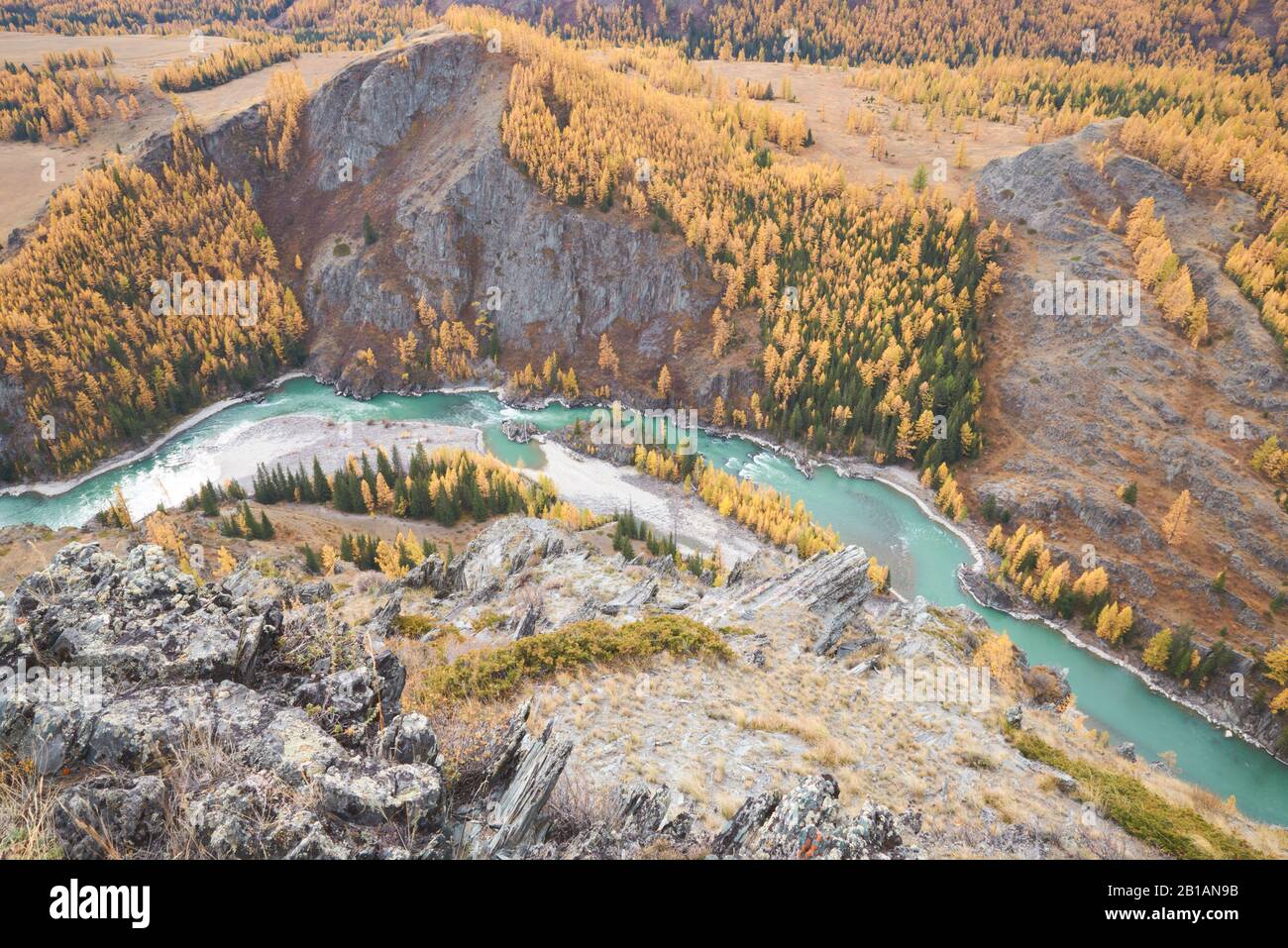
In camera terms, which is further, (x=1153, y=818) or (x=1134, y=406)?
(x=1134, y=406)

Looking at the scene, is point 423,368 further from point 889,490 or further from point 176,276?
point 889,490

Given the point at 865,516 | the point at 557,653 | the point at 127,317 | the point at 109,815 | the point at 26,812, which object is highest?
the point at 26,812

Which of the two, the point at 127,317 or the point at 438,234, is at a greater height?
the point at 438,234

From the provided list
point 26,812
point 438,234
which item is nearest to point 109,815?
point 26,812

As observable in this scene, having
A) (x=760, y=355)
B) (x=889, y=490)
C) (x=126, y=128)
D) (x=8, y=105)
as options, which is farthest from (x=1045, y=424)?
(x=8, y=105)

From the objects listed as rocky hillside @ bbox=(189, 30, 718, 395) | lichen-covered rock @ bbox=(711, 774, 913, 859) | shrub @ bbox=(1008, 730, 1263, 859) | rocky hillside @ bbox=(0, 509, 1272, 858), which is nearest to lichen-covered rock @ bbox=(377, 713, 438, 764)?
rocky hillside @ bbox=(0, 509, 1272, 858)

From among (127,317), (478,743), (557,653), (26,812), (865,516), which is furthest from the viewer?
(127,317)

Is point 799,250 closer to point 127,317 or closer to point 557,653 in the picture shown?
point 557,653

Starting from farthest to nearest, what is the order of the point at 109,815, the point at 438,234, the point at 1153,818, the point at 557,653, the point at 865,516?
the point at 438,234 → the point at 865,516 → the point at 557,653 → the point at 1153,818 → the point at 109,815
